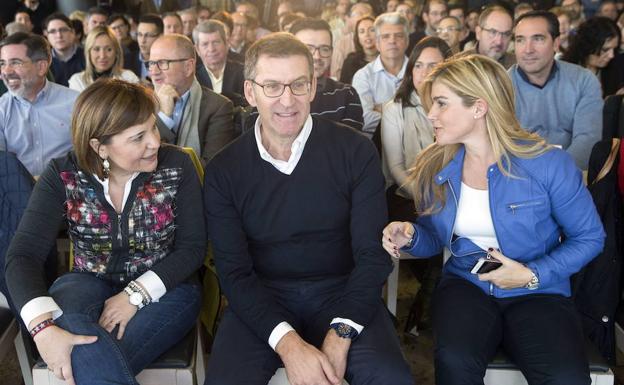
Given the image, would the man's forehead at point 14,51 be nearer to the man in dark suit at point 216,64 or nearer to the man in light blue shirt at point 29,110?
the man in light blue shirt at point 29,110

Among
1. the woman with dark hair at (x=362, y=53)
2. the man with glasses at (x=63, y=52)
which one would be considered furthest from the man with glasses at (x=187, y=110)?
the man with glasses at (x=63, y=52)

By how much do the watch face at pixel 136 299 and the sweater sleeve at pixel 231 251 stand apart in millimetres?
232

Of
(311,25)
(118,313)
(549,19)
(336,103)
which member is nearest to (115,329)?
(118,313)

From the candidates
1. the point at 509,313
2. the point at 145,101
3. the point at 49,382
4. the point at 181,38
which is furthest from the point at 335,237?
the point at 181,38

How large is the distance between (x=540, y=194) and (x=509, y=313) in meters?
0.34

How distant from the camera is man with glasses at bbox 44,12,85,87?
4801 mm

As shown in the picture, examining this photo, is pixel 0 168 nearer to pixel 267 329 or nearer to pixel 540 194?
pixel 267 329

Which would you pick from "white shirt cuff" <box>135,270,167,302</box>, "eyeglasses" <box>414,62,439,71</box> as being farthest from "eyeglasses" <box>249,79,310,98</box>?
"eyeglasses" <box>414,62,439,71</box>

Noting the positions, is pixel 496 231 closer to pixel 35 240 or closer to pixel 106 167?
pixel 106 167

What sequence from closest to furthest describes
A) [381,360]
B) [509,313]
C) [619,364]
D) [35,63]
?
[381,360], [509,313], [619,364], [35,63]

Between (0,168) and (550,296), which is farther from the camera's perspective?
(0,168)

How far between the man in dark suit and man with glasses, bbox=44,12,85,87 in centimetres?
133

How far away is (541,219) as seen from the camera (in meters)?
1.75

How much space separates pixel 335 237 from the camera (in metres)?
1.85
